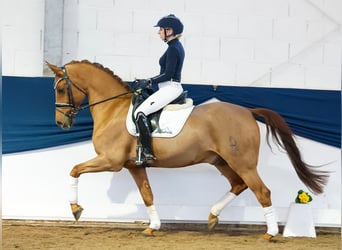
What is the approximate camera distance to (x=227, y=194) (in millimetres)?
5898

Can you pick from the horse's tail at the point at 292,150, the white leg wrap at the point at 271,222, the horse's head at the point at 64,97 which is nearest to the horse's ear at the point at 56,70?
the horse's head at the point at 64,97

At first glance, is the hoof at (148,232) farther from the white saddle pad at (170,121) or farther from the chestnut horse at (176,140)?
the white saddle pad at (170,121)

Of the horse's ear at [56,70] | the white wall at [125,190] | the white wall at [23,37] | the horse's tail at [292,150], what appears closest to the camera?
the horse's ear at [56,70]

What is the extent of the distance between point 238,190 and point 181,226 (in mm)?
811

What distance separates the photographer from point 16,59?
21.6 feet

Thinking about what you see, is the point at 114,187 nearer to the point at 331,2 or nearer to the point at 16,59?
the point at 16,59

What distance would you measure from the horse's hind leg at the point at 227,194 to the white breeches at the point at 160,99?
33.1 inches

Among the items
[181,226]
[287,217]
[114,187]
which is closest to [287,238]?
[287,217]

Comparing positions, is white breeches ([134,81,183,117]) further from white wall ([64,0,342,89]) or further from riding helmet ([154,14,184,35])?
white wall ([64,0,342,89])

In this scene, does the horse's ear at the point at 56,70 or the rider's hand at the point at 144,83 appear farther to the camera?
the horse's ear at the point at 56,70

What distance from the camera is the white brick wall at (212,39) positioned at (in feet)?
21.7

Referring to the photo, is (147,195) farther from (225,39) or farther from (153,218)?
(225,39)

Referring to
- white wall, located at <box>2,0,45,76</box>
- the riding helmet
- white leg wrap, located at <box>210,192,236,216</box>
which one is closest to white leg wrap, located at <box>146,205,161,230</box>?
white leg wrap, located at <box>210,192,236,216</box>

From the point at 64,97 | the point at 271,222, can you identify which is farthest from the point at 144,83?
the point at 271,222
